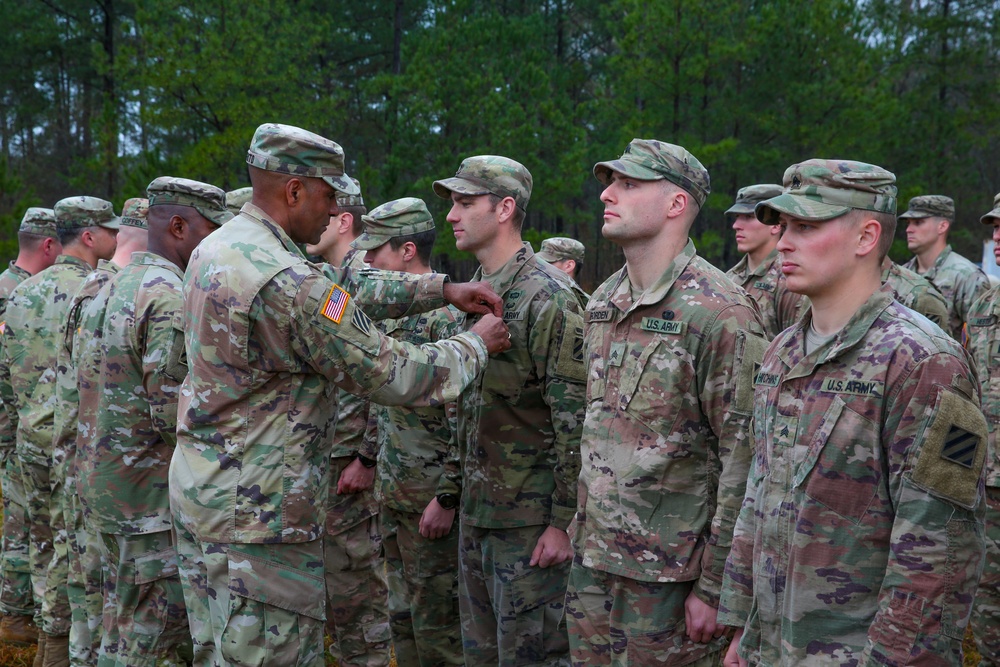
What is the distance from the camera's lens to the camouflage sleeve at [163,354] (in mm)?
4074

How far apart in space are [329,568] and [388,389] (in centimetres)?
226

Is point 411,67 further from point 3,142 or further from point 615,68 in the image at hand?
point 3,142

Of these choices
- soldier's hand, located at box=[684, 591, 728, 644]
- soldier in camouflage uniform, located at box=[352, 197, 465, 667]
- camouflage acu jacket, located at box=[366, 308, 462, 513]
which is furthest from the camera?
camouflage acu jacket, located at box=[366, 308, 462, 513]

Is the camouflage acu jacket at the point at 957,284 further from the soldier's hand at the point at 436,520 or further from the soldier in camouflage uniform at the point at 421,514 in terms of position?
the soldier's hand at the point at 436,520

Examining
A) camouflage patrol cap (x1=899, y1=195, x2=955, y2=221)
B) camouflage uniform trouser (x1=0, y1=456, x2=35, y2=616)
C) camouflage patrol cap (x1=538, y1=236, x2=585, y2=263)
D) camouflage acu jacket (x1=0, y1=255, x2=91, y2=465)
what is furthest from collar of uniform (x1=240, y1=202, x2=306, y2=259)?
camouflage patrol cap (x1=899, y1=195, x2=955, y2=221)

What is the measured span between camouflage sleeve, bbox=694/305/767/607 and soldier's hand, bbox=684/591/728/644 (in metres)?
0.03

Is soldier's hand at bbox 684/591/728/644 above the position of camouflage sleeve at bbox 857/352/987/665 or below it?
below

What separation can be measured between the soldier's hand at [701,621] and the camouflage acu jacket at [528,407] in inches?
33.4

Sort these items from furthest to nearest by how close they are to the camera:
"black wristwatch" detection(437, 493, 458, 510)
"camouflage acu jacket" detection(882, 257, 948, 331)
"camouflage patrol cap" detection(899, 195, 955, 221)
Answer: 1. "camouflage patrol cap" detection(899, 195, 955, 221)
2. "camouflage acu jacket" detection(882, 257, 948, 331)
3. "black wristwatch" detection(437, 493, 458, 510)

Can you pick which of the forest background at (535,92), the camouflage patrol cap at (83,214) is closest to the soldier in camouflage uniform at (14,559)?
the camouflage patrol cap at (83,214)

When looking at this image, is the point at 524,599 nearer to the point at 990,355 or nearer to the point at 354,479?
the point at 354,479

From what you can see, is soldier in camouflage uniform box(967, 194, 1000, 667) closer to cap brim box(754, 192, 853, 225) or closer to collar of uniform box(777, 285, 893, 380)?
collar of uniform box(777, 285, 893, 380)

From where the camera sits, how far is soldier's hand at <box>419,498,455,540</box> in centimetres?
459

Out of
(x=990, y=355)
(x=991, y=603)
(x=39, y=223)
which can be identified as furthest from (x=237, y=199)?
(x=991, y=603)
